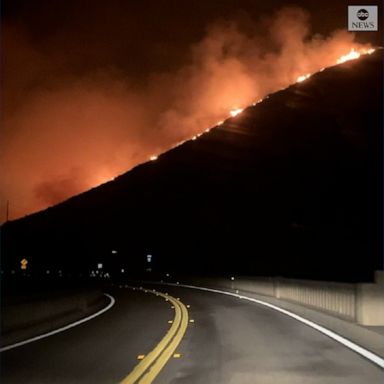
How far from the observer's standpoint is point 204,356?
13.6 m

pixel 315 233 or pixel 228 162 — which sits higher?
pixel 228 162

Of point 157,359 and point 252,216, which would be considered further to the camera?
point 252,216

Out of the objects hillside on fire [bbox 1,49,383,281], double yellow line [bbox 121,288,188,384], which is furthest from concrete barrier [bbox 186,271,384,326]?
hillside on fire [bbox 1,49,383,281]

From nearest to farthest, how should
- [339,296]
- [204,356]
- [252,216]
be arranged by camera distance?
1. [204,356]
2. [339,296]
3. [252,216]

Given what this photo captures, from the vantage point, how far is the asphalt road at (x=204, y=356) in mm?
11055

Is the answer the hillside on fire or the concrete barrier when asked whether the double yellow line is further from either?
the hillside on fire

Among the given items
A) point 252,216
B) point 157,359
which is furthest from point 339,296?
point 252,216

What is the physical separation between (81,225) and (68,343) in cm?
17806

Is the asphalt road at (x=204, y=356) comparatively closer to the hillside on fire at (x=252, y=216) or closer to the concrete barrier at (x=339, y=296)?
the concrete barrier at (x=339, y=296)

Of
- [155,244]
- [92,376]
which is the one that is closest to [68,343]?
[92,376]

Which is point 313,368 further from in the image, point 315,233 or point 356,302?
point 315,233

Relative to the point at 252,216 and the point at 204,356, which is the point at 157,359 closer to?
the point at 204,356

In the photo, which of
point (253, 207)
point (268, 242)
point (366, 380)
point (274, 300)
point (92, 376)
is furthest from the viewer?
point (253, 207)

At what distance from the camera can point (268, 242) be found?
390ft
